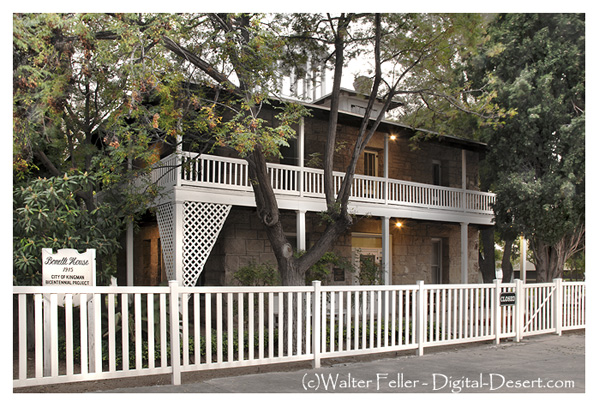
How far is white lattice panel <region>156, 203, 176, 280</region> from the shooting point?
36.0 feet

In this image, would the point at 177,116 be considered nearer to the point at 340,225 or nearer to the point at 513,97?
the point at 340,225

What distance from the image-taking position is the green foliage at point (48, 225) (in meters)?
8.06

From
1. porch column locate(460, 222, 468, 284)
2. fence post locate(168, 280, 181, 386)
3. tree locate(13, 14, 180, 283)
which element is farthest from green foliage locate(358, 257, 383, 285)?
fence post locate(168, 280, 181, 386)

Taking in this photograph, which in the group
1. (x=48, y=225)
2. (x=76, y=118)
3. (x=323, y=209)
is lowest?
(x=48, y=225)

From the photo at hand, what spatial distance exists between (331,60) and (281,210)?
391 cm

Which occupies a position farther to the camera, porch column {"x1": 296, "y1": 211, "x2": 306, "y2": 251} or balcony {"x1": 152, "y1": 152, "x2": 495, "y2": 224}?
porch column {"x1": 296, "y1": 211, "x2": 306, "y2": 251}

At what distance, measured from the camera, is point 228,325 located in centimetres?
606

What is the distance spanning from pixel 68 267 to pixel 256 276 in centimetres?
A: 576

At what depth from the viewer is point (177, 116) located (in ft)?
25.8

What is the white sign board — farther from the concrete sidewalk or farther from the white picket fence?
the concrete sidewalk

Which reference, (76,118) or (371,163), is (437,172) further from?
(76,118)

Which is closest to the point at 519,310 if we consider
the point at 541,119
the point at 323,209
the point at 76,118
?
the point at 323,209

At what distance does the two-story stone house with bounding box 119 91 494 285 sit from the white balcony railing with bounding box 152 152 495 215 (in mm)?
30

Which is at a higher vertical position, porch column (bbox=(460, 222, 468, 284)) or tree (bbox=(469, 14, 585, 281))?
tree (bbox=(469, 14, 585, 281))
